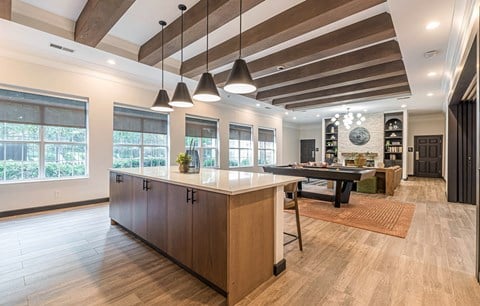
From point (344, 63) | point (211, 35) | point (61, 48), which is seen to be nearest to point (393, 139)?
point (344, 63)

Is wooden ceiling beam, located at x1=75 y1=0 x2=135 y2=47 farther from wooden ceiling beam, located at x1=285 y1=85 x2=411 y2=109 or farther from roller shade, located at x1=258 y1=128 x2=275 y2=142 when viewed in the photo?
roller shade, located at x1=258 y1=128 x2=275 y2=142

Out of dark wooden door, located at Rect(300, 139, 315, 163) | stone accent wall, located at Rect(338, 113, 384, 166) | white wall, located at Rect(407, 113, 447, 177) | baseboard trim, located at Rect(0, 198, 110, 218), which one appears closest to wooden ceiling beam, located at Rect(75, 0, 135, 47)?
baseboard trim, located at Rect(0, 198, 110, 218)

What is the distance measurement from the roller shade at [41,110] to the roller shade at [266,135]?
6479mm

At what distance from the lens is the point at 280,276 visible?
226cm

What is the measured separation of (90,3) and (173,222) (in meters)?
2.91

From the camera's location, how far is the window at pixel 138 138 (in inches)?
221

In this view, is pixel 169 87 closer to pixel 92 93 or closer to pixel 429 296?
pixel 92 93

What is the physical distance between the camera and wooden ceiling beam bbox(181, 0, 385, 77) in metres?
2.58

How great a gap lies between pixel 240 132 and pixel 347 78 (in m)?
4.54

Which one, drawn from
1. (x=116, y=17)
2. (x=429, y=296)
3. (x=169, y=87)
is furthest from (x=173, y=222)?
(x=169, y=87)

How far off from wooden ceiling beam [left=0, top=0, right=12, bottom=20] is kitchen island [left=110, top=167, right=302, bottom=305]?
8.75 ft

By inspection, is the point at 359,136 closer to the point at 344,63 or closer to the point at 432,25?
the point at 344,63

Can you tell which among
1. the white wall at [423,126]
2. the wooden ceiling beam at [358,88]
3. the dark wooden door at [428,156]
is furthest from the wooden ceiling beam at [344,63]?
the dark wooden door at [428,156]

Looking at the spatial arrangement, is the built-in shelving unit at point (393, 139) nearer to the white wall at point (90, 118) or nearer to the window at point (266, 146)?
the window at point (266, 146)
